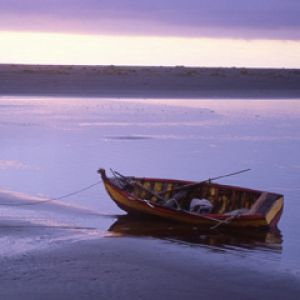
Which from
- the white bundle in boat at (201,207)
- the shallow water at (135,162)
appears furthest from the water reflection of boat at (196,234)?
the white bundle in boat at (201,207)

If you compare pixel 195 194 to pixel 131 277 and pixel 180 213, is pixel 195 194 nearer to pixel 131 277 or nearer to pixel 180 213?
pixel 180 213

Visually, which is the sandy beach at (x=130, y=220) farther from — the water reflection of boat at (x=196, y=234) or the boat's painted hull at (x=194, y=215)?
the boat's painted hull at (x=194, y=215)

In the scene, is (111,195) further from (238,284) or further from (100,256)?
(238,284)

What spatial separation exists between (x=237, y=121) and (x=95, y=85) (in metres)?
26.0

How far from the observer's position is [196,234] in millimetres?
11945

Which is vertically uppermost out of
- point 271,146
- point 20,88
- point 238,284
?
point 20,88

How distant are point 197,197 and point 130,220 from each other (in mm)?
1660

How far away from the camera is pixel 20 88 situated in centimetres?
5181

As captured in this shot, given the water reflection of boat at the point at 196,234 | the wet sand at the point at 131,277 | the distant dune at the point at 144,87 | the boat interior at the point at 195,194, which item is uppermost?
the distant dune at the point at 144,87

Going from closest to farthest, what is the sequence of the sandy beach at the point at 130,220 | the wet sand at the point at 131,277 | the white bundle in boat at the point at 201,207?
the wet sand at the point at 131,277 < the sandy beach at the point at 130,220 < the white bundle in boat at the point at 201,207

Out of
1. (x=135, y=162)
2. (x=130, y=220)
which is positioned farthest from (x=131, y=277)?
(x=135, y=162)

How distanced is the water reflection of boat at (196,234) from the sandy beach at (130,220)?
3cm

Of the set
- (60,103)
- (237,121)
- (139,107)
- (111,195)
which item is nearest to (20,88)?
(60,103)

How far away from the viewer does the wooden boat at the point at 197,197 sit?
12.1m
